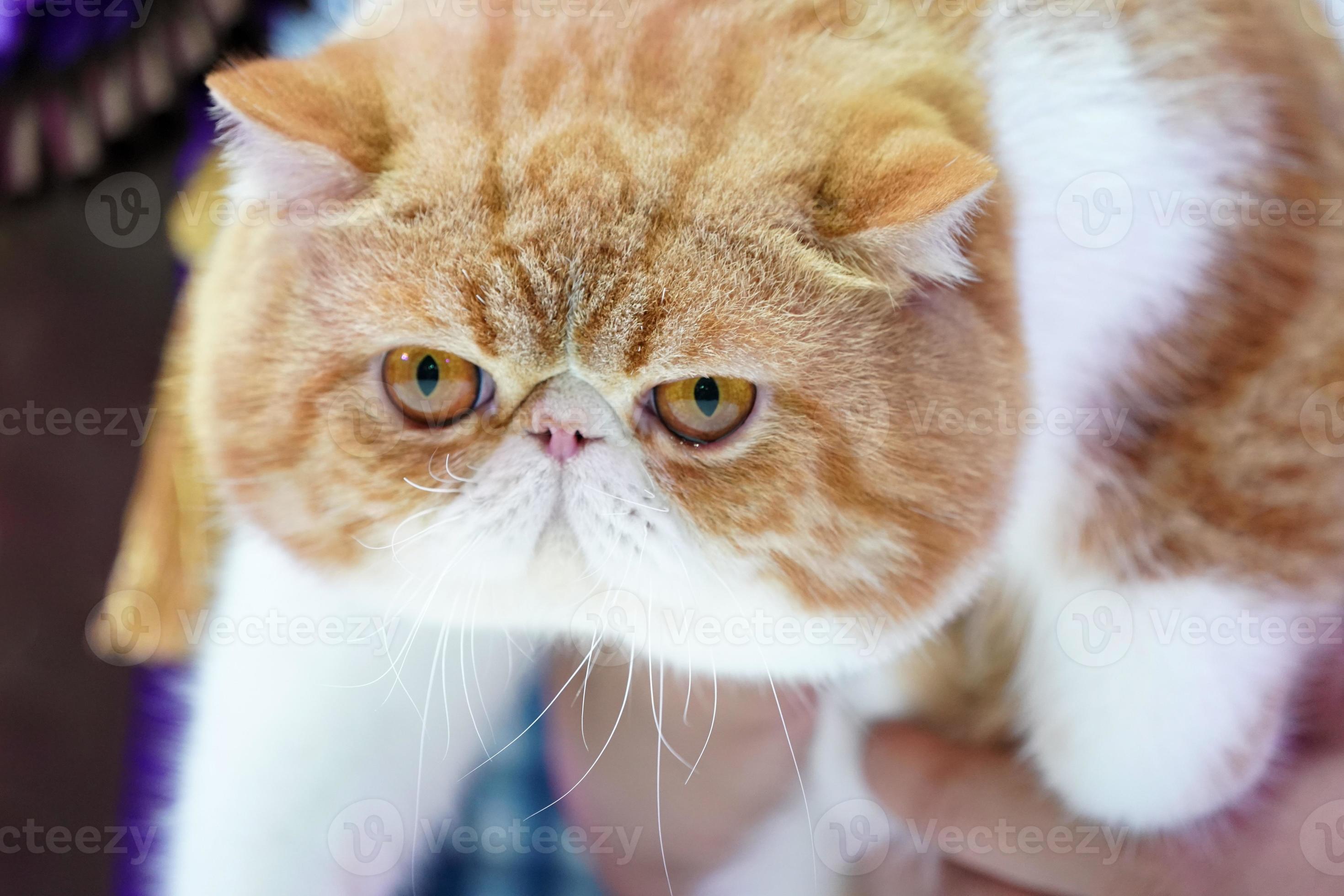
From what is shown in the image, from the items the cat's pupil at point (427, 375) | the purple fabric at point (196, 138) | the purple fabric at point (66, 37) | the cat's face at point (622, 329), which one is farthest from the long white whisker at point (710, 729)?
the purple fabric at point (66, 37)

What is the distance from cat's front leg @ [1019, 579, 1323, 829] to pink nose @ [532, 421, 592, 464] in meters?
0.52

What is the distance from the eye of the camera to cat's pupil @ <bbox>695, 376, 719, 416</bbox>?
23.7 inches

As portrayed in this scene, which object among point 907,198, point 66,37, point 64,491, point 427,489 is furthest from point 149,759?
point 907,198

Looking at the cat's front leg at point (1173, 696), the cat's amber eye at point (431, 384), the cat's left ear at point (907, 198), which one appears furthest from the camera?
the cat's front leg at point (1173, 696)

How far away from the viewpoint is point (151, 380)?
0.86 metres

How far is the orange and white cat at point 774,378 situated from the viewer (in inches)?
23.0

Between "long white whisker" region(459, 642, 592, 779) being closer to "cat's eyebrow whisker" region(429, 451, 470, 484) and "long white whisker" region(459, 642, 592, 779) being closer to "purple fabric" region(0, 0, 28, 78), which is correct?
"cat's eyebrow whisker" region(429, 451, 470, 484)

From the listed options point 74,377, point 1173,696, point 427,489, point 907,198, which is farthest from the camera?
point 74,377

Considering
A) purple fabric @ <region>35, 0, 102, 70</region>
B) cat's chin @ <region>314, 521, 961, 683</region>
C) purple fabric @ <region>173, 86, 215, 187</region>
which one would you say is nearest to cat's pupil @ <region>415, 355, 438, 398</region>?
cat's chin @ <region>314, 521, 961, 683</region>

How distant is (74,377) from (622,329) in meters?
0.66

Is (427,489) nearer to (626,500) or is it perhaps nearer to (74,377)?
(626,500)

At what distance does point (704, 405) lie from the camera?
61 centimetres

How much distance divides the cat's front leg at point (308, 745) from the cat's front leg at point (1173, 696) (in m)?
0.58

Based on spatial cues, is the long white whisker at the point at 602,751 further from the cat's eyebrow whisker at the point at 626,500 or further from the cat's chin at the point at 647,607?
the cat's eyebrow whisker at the point at 626,500
